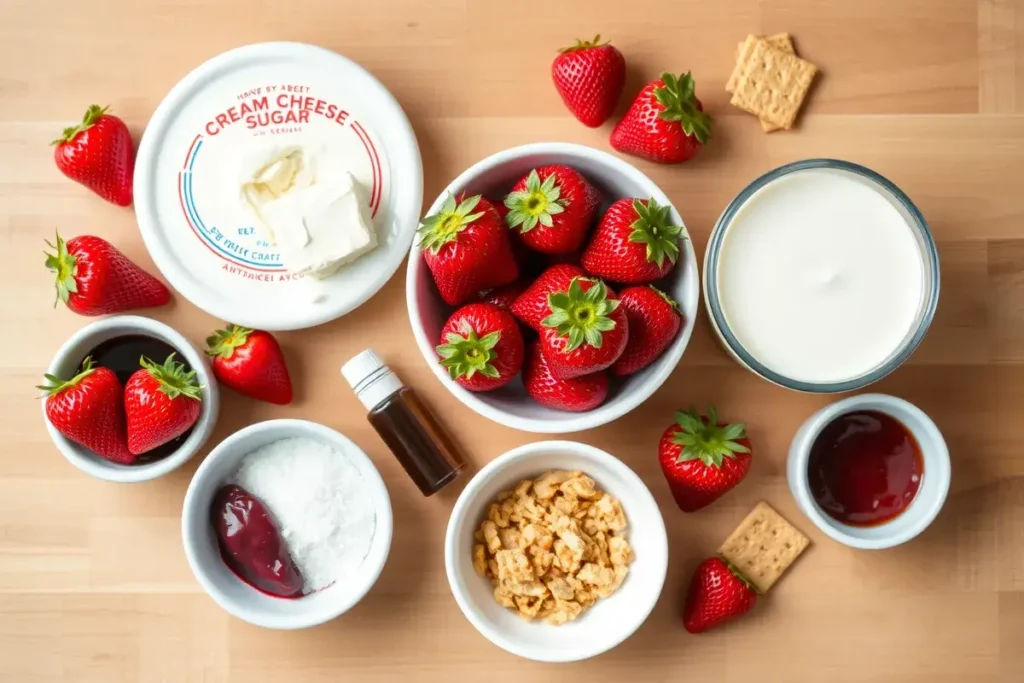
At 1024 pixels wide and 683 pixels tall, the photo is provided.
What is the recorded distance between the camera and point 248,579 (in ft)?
3.72

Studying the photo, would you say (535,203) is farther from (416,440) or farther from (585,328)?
(416,440)

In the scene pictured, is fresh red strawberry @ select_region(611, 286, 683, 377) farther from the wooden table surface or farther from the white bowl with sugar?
the white bowl with sugar

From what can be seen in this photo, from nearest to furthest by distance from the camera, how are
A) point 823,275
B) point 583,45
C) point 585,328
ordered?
point 585,328 < point 823,275 < point 583,45

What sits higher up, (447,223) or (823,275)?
(447,223)

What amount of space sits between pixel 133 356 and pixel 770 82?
94 cm

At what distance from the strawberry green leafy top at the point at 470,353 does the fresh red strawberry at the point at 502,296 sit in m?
0.09

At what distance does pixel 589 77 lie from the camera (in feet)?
3.61

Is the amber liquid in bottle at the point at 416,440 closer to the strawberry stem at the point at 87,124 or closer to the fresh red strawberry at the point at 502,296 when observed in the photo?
the fresh red strawberry at the point at 502,296

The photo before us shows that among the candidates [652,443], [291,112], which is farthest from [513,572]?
[291,112]

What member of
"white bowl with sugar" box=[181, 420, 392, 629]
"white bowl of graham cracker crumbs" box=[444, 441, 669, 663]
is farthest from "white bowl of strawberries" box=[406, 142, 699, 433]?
"white bowl with sugar" box=[181, 420, 392, 629]

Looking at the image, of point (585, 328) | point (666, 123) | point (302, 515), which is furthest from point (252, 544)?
point (666, 123)

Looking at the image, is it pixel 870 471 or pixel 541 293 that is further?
pixel 870 471

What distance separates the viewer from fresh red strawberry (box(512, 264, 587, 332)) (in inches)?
38.7

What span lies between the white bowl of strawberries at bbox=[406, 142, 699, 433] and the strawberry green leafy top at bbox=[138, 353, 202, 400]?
322 mm
